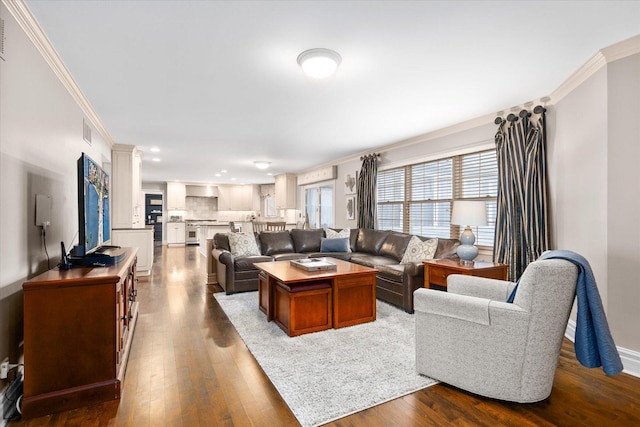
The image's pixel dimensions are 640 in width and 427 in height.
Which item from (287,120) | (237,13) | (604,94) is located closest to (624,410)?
(604,94)

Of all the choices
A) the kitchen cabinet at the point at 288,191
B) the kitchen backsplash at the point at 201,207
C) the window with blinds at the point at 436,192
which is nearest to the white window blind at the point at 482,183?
the window with blinds at the point at 436,192

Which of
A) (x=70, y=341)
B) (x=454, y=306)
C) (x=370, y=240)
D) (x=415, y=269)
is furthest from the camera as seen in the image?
(x=370, y=240)

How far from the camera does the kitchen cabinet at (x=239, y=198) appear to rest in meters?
12.5

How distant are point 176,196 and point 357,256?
888 cm

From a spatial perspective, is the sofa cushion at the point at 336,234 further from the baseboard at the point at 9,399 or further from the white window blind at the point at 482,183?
the baseboard at the point at 9,399

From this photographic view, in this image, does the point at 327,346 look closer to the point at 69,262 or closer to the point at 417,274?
the point at 417,274

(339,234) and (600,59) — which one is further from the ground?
(600,59)

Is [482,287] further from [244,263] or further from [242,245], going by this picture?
[242,245]

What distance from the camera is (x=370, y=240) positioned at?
5613 millimetres

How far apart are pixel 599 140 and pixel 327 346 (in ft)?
9.49

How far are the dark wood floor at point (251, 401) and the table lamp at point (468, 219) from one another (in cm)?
115

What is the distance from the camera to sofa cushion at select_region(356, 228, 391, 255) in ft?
17.7

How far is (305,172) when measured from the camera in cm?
901

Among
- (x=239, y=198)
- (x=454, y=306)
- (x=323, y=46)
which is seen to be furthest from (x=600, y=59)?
(x=239, y=198)
